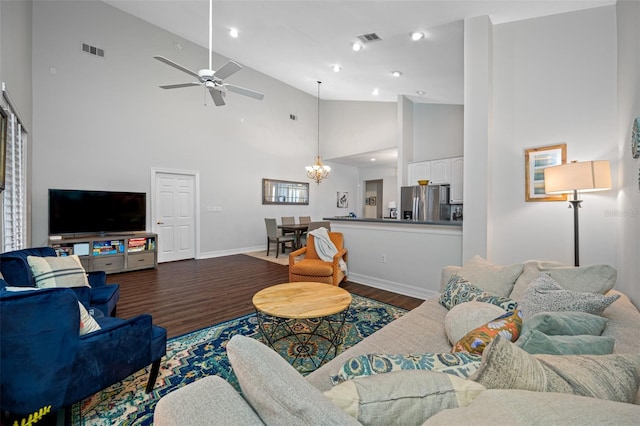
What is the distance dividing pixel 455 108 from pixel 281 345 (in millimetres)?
6240

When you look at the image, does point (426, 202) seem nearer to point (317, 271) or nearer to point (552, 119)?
point (552, 119)

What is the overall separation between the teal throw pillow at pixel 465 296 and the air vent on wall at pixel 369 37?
3.48 m

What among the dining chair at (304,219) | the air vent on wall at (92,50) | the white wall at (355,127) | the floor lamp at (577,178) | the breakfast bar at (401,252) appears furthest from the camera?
the dining chair at (304,219)

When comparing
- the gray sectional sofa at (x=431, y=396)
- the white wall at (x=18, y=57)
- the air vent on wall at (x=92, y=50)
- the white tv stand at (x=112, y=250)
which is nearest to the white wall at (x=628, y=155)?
the gray sectional sofa at (x=431, y=396)

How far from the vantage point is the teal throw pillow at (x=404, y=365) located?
2.72 feet

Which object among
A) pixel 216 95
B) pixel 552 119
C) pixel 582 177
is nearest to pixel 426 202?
pixel 552 119

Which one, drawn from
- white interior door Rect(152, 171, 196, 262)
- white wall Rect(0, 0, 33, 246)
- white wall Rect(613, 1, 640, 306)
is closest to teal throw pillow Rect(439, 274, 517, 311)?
white wall Rect(613, 1, 640, 306)

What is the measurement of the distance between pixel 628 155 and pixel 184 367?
3.81m

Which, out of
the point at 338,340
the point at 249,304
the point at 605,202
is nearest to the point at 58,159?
the point at 249,304

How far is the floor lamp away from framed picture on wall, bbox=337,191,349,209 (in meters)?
6.82

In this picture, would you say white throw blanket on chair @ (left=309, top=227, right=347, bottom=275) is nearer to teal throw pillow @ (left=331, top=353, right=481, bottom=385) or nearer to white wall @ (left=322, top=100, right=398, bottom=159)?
teal throw pillow @ (left=331, top=353, right=481, bottom=385)

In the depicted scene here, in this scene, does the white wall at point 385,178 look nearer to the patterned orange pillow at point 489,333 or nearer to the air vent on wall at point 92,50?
the air vent on wall at point 92,50

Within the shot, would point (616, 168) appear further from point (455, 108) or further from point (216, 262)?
point (216, 262)

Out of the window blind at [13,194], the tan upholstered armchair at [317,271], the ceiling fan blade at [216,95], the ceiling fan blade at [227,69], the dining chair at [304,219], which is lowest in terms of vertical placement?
the tan upholstered armchair at [317,271]
